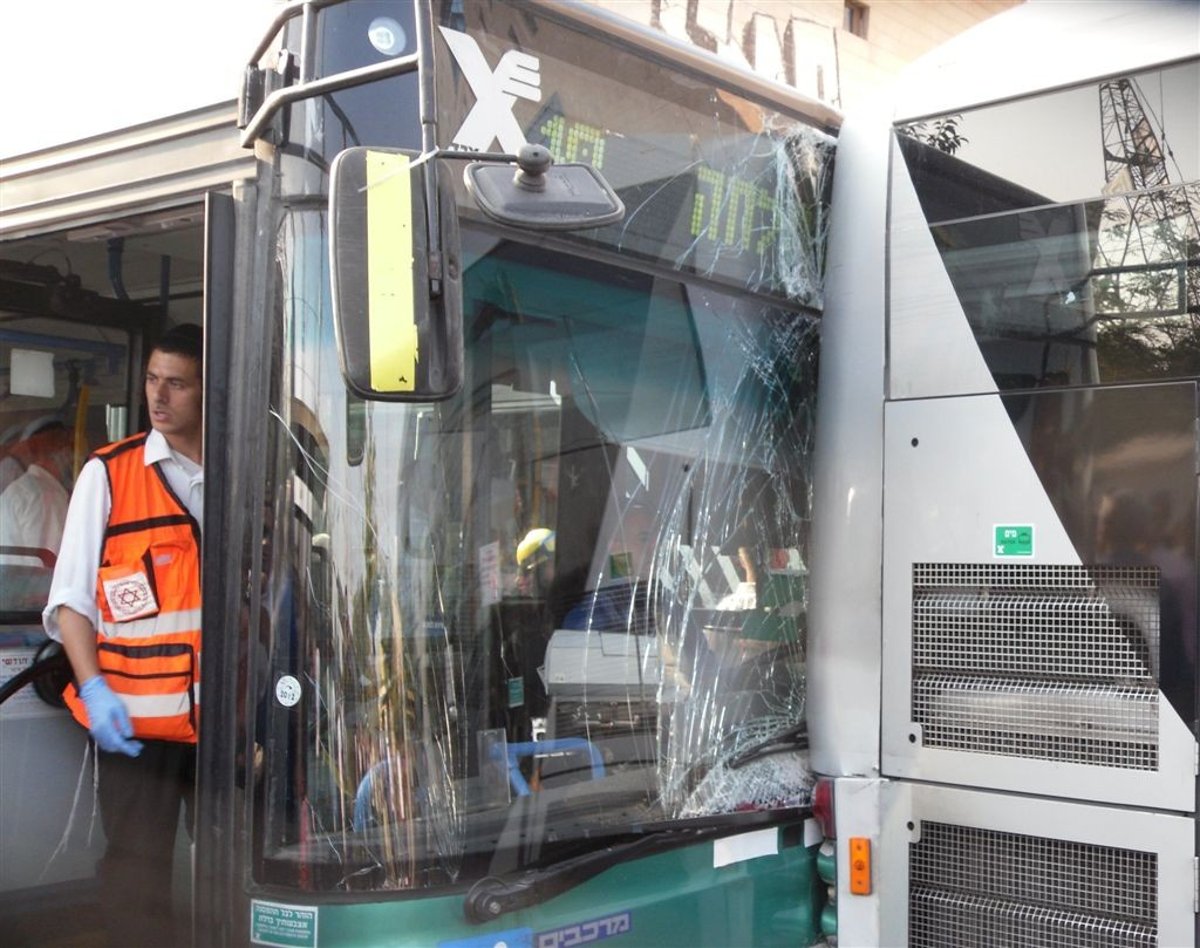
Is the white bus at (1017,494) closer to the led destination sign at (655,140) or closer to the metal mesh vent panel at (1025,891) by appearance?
the metal mesh vent panel at (1025,891)

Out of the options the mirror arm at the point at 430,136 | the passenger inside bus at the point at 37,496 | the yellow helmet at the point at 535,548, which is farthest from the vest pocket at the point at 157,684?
the mirror arm at the point at 430,136

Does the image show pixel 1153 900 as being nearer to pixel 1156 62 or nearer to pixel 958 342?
pixel 958 342

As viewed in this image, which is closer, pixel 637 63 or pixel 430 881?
pixel 430 881

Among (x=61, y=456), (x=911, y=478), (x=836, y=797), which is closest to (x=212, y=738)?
(x=836, y=797)

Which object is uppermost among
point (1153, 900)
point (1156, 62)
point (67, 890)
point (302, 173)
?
point (1156, 62)

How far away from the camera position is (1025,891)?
283 centimetres

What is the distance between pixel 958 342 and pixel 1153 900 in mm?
1225

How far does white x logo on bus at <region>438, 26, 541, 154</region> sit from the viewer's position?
2.55 meters

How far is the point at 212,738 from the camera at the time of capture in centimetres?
242

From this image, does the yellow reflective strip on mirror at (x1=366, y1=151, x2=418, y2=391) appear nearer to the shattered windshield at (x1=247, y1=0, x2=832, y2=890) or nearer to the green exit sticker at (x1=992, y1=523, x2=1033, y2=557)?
the shattered windshield at (x1=247, y1=0, x2=832, y2=890)

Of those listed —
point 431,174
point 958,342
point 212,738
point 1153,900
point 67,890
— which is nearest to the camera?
point 431,174

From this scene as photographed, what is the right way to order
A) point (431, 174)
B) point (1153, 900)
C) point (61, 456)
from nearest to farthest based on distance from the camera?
1. point (431, 174)
2. point (1153, 900)
3. point (61, 456)

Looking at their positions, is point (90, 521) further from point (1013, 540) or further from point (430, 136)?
point (1013, 540)

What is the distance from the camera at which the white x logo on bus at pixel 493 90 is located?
255 centimetres
